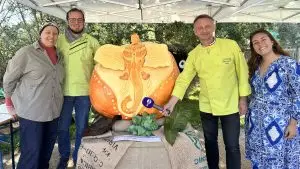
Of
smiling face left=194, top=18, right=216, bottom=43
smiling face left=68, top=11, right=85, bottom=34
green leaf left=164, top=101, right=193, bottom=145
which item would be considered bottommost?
green leaf left=164, top=101, right=193, bottom=145

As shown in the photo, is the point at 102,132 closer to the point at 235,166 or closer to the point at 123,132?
the point at 123,132

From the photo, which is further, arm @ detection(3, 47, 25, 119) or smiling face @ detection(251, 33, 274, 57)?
arm @ detection(3, 47, 25, 119)

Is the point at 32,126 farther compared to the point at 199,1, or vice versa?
the point at 199,1

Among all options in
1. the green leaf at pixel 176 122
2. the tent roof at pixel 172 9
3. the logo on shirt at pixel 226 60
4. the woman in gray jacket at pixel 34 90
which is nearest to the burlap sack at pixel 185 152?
the green leaf at pixel 176 122

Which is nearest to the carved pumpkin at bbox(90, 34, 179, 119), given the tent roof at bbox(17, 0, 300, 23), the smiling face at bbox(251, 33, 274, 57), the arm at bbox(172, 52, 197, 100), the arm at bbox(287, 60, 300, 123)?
the arm at bbox(172, 52, 197, 100)

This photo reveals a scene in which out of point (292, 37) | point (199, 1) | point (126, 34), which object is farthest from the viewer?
point (292, 37)

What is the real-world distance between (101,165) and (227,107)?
104cm

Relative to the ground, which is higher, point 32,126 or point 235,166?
point 32,126

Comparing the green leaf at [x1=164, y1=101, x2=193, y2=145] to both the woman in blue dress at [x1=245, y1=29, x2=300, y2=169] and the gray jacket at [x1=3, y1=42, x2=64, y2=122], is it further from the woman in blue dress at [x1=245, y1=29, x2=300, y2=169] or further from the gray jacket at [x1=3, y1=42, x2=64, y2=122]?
the gray jacket at [x1=3, y1=42, x2=64, y2=122]

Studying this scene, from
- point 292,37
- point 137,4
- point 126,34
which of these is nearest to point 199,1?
point 137,4

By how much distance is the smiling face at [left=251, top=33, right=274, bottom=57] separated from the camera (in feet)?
8.71

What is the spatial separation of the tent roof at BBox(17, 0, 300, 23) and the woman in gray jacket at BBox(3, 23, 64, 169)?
12.7 feet

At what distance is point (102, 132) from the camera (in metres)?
2.73

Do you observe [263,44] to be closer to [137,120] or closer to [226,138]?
[226,138]
